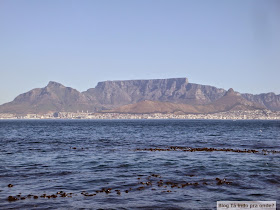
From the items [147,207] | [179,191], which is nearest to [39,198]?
[147,207]

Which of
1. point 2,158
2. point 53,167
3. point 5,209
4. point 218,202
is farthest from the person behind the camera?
point 2,158

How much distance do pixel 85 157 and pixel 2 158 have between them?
10.6m

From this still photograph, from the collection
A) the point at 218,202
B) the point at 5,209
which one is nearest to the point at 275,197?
the point at 218,202

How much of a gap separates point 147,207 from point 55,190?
8097 millimetres

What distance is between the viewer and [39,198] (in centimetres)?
2295

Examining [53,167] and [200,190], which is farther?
[53,167]

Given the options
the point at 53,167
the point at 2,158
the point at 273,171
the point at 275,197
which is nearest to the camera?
the point at 275,197

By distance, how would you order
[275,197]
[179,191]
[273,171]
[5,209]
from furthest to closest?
[273,171] < [179,191] < [275,197] < [5,209]

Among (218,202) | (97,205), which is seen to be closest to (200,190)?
(218,202)

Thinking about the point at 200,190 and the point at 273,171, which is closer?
the point at 200,190

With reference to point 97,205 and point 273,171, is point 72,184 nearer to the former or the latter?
point 97,205

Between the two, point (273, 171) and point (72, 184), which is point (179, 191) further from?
point (273, 171)

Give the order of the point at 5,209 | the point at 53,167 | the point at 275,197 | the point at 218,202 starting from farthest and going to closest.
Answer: the point at 53,167
the point at 275,197
the point at 218,202
the point at 5,209

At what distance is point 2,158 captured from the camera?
1693 inches
